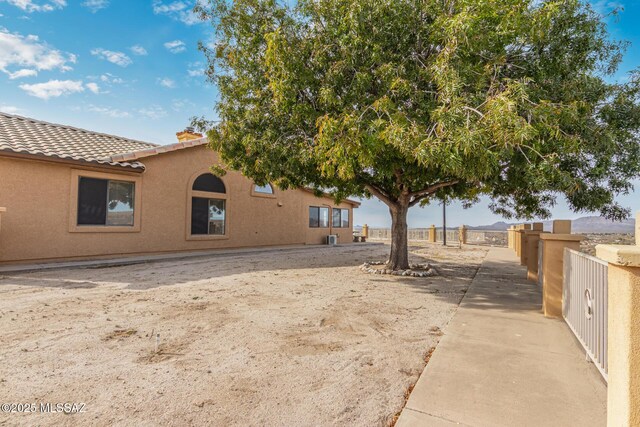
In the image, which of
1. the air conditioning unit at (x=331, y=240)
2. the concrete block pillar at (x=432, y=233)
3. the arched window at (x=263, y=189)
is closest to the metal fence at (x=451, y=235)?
the concrete block pillar at (x=432, y=233)

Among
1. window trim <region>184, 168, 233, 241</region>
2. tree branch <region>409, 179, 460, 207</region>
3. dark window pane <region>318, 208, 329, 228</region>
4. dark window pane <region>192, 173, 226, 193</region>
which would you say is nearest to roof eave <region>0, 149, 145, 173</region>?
window trim <region>184, 168, 233, 241</region>

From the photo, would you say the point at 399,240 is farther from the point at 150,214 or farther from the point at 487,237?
the point at 487,237

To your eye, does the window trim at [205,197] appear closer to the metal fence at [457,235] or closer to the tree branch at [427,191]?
the tree branch at [427,191]

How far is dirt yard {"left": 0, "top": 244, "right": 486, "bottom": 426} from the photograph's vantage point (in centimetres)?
277

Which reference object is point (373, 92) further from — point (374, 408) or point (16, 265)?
point (16, 265)

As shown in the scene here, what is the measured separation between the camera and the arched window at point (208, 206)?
15211mm

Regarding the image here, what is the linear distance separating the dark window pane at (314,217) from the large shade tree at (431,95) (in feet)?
39.5

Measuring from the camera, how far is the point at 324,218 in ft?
76.4

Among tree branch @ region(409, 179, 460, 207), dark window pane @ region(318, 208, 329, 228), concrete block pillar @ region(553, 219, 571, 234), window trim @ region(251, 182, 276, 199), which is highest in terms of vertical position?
window trim @ region(251, 182, 276, 199)

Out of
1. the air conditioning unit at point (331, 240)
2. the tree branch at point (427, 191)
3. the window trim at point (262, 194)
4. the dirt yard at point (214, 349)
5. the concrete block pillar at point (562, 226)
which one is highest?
the window trim at point (262, 194)

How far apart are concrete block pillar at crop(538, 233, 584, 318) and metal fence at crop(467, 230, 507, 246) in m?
23.2

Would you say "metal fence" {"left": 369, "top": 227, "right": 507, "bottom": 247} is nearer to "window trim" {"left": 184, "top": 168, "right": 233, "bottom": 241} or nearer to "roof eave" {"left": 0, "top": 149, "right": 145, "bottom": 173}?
"window trim" {"left": 184, "top": 168, "right": 233, "bottom": 241}

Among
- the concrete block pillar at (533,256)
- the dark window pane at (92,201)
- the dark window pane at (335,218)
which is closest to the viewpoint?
the concrete block pillar at (533,256)

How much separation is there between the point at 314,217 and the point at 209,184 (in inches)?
331
